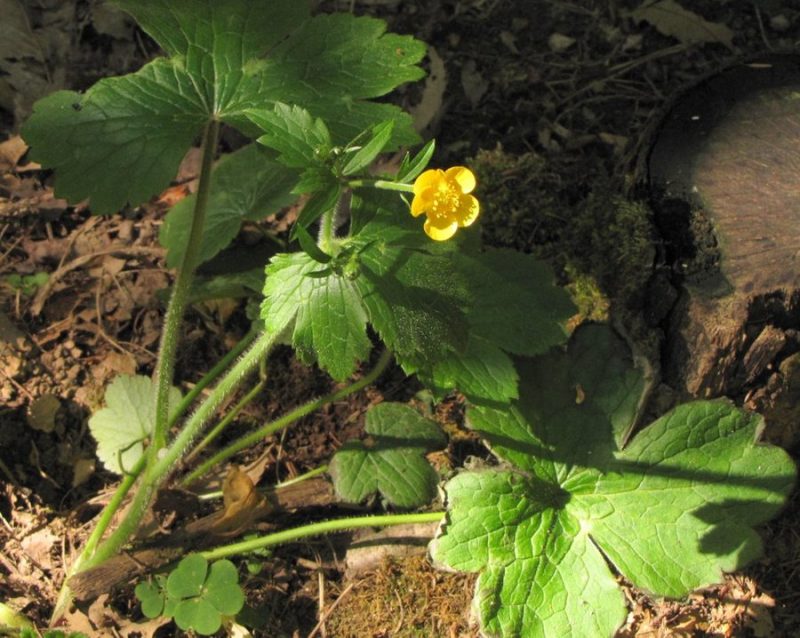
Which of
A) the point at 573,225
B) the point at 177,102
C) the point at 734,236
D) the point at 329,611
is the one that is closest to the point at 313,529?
the point at 329,611

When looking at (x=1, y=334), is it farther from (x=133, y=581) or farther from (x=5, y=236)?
(x=133, y=581)

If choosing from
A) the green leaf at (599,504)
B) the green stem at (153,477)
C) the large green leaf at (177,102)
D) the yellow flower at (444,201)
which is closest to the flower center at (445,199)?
the yellow flower at (444,201)

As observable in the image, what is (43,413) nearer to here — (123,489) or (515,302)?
(123,489)

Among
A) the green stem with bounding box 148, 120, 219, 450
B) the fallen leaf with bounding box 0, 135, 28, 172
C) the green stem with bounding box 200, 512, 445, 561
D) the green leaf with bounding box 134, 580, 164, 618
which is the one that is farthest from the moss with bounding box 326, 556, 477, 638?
the fallen leaf with bounding box 0, 135, 28, 172

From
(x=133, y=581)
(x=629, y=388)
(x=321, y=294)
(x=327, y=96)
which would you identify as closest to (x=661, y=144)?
(x=629, y=388)

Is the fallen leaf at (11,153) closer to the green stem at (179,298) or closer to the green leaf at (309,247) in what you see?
the green stem at (179,298)
